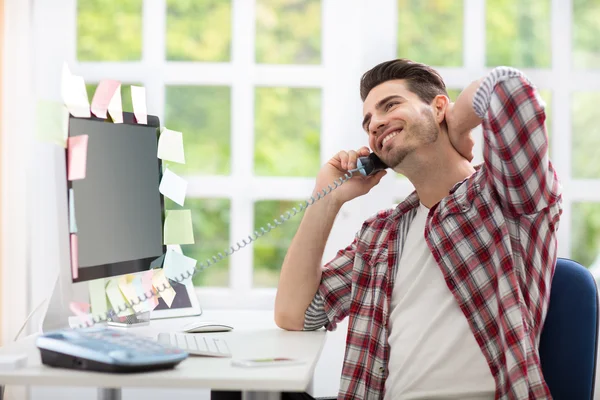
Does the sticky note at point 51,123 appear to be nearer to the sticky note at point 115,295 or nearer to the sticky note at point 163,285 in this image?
the sticky note at point 115,295

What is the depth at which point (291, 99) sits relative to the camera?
2.65 meters

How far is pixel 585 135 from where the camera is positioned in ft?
8.48

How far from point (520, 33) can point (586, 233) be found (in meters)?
0.79

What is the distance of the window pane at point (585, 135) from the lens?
2568 mm

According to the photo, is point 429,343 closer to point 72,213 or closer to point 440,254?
point 440,254

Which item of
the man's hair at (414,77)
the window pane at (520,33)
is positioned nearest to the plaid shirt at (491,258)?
the man's hair at (414,77)


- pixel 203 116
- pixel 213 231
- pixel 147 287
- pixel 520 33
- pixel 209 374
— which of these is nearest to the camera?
pixel 209 374

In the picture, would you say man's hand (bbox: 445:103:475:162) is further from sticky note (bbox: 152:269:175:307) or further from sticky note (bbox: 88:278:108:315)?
sticky note (bbox: 88:278:108:315)

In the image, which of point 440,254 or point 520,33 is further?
point 520,33

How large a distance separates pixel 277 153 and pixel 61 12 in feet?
3.24

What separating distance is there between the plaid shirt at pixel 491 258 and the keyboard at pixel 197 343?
0.33m

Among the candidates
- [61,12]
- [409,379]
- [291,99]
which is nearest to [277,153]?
[291,99]

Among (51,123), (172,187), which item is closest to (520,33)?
Answer: (172,187)

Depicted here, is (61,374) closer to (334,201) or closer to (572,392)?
(334,201)
